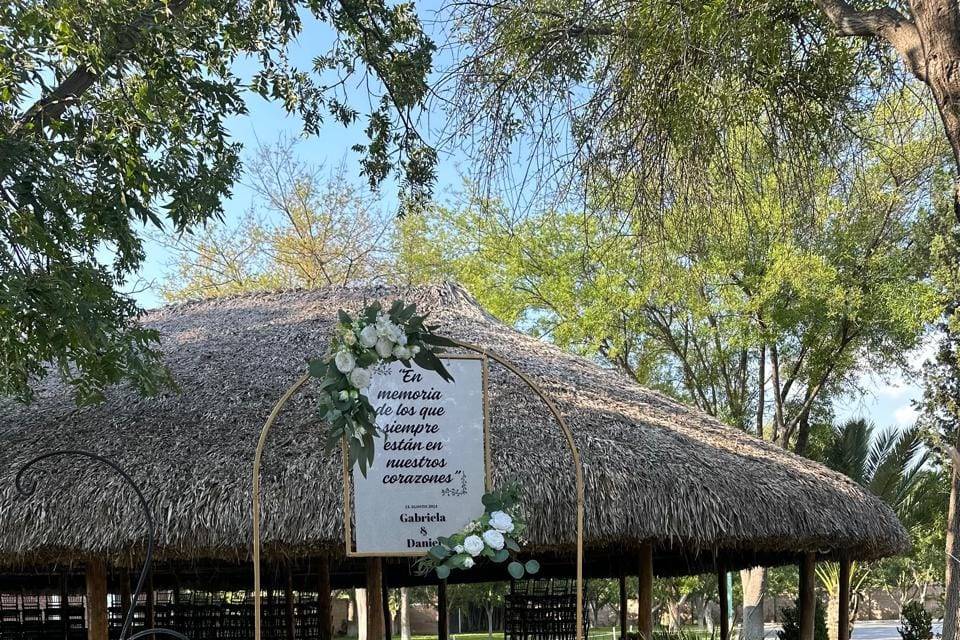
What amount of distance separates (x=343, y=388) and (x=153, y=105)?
2.77 metres

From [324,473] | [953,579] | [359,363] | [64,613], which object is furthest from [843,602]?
[64,613]

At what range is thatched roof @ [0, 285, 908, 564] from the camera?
5.96m

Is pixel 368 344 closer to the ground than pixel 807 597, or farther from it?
farther from it

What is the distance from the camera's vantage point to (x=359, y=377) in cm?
386

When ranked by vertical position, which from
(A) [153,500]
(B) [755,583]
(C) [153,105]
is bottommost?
(B) [755,583]

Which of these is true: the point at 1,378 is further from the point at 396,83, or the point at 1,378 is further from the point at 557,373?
the point at 557,373

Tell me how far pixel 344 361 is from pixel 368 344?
0.39 ft

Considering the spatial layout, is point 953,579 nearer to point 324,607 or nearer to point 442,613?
point 442,613

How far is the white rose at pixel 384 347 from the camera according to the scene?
154 inches

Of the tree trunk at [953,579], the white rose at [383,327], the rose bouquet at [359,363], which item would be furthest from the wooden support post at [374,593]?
the tree trunk at [953,579]

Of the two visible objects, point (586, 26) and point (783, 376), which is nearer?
point (586, 26)

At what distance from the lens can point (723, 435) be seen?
7.68 m

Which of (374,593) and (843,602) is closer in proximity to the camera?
(374,593)

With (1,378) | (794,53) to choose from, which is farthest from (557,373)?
(1,378)
